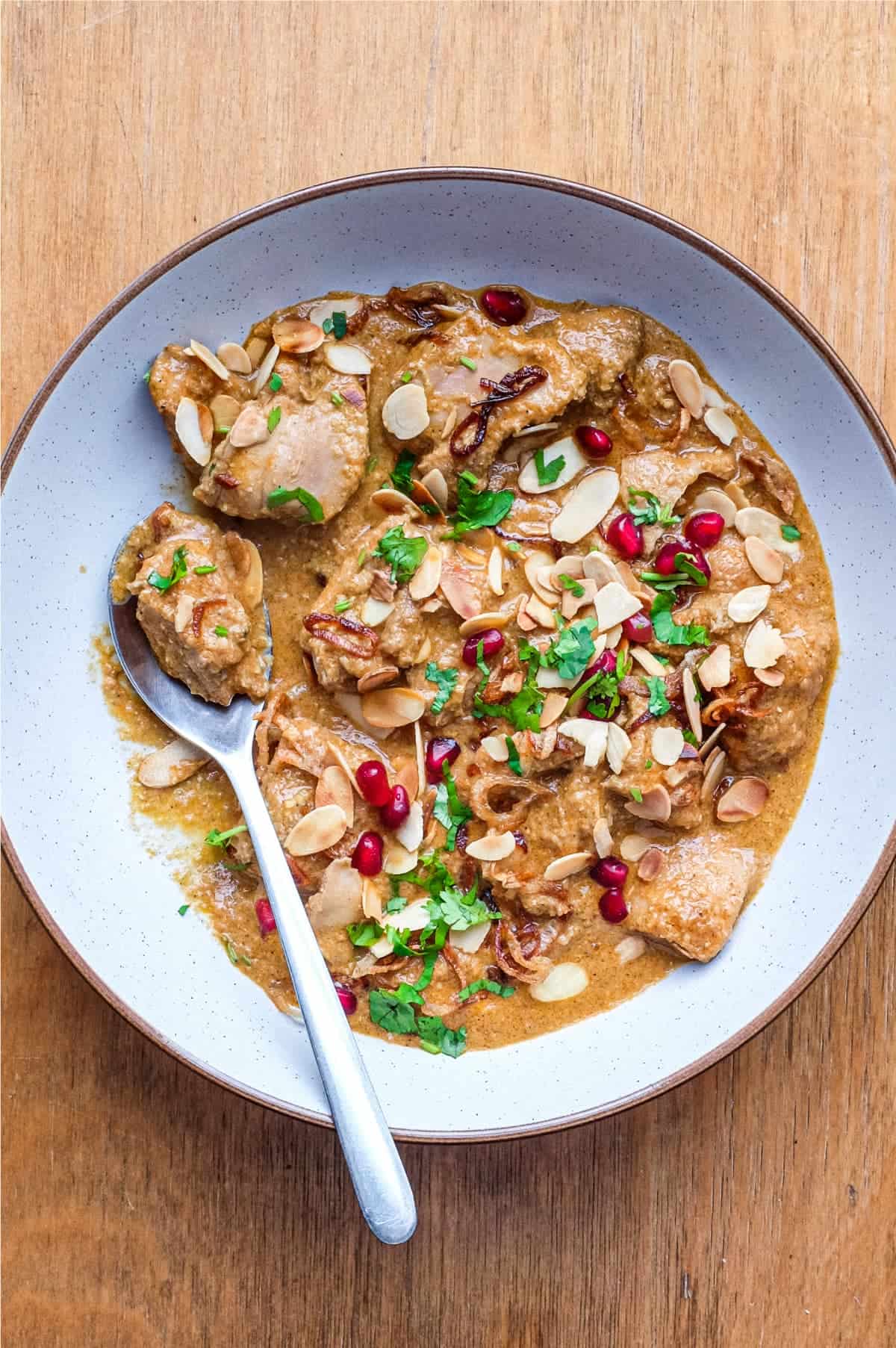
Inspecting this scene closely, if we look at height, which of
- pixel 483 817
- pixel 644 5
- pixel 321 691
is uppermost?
pixel 644 5

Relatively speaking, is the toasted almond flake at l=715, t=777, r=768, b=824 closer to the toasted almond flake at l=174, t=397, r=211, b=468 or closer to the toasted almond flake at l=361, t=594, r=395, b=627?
Result: the toasted almond flake at l=361, t=594, r=395, b=627

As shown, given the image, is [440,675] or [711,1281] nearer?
[440,675]

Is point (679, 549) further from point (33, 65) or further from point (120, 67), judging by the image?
point (33, 65)

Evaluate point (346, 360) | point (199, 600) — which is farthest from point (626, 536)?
point (199, 600)

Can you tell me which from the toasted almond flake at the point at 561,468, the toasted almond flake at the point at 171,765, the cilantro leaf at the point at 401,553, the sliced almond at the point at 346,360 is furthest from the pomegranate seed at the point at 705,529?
the toasted almond flake at the point at 171,765

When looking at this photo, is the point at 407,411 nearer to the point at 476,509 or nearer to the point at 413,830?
the point at 476,509

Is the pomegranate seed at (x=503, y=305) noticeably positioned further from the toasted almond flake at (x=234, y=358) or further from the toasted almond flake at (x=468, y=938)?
the toasted almond flake at (x=468, y=938)

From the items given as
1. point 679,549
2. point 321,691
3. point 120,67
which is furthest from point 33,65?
point 679,549
